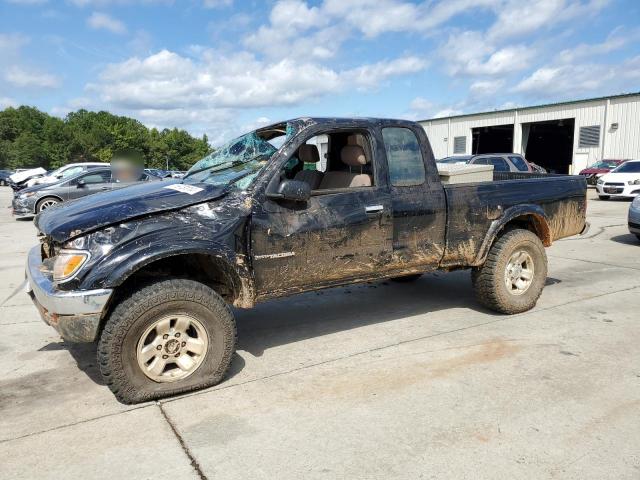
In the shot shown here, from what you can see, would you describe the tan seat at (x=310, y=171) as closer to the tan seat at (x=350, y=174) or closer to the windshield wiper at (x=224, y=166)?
the tan seat at (x=350, y=174)

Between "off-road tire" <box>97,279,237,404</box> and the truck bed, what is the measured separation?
7.44ft

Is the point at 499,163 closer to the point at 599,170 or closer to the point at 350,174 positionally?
the point at 350,174

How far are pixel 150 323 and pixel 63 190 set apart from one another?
12737 millimetres

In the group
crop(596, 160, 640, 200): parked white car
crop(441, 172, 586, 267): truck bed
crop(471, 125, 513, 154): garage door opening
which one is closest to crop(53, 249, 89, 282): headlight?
crop(441, 172, 586, 267): truck bed

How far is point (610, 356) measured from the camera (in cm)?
416

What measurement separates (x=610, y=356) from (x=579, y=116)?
3291 centimetres

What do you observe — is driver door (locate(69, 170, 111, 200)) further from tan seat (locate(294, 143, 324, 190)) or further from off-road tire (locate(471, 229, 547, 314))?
off-road tire (locate(471, 229, 547, 314))

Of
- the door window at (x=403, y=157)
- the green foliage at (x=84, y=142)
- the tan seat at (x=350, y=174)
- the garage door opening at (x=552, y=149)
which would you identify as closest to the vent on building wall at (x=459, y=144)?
the garage door opening at (x=552, y=149)


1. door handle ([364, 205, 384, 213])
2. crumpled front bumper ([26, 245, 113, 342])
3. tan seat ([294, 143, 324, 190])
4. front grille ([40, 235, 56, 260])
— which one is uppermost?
tan seat ([294, 143, 324, 190])

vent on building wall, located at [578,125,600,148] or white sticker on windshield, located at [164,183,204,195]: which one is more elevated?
vent on building wall, located at [578,125,600,148]

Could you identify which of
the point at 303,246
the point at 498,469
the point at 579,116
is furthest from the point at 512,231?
the point at 579,116

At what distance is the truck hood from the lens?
10.6 ft

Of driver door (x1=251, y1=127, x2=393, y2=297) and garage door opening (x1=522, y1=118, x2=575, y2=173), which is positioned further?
garage door opening (x1=522, y1=118, x2=575, y2=173)

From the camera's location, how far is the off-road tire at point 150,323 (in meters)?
3.25
